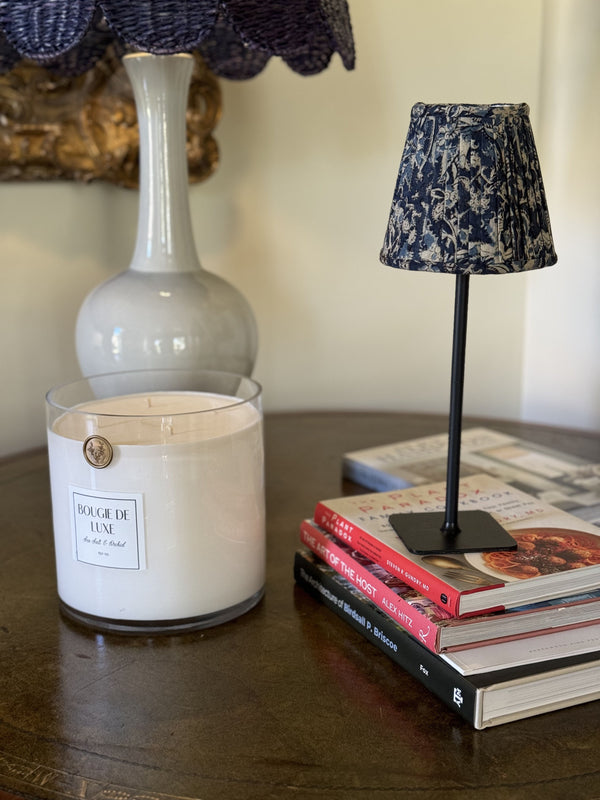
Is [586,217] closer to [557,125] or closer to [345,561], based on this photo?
[557,125]

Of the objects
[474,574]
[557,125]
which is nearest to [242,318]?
[474,574]

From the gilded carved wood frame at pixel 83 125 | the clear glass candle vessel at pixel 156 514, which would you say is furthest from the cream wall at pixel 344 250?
the clear glass candle vessel at pixel 156 514

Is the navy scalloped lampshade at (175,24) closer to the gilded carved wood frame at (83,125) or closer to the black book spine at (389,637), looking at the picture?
the gilded carved wood frame at (83,125)

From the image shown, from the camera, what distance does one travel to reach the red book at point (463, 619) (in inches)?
25.1

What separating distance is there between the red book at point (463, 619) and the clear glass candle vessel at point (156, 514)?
0.12 metres

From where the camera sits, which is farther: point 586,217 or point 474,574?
point 586,217

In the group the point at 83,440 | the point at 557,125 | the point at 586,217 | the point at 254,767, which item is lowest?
the point at 254,767

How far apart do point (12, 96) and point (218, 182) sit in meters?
0.32

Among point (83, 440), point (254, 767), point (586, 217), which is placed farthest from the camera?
point (586, 217)

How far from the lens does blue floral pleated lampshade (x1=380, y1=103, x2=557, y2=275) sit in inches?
24.8

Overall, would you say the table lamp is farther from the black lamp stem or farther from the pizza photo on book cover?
the pizza photo on book cover

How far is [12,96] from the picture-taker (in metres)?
1.15

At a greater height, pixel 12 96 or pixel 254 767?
pixel 12 96

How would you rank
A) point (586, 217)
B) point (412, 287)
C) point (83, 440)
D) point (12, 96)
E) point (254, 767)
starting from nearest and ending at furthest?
point (254, 767) → point (83, 440) → point (12, 96) → point (586, 217) → point (412, 287)
